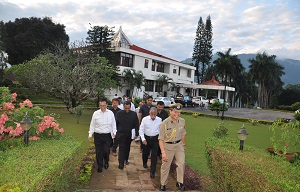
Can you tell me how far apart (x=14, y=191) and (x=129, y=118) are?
13.9ft

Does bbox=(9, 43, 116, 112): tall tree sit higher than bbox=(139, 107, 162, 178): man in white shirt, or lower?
higher

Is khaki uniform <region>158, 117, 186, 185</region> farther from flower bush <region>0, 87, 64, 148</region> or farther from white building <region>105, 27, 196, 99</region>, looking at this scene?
white building <region>105, 27, 196, 99</region>

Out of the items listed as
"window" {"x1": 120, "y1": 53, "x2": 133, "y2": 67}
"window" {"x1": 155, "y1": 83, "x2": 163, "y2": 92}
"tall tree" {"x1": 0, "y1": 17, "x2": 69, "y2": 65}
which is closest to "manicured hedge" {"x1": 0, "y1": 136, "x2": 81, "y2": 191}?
"window" {"x1": 120, "y1": 53, "x2": 133, "y2": 67}

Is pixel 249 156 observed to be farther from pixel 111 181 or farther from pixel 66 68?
pixel 66 68

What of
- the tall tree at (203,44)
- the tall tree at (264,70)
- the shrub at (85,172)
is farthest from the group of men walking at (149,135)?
the tall tree at (203,44)

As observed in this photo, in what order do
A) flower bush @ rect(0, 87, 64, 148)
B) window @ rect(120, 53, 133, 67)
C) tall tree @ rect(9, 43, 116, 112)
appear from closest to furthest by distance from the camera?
flower bush @ rect(0, 87, 64, 148)
tall tree @ rect(9, 43, 116, 112)
window @ rect(120, 53, 133, 67)

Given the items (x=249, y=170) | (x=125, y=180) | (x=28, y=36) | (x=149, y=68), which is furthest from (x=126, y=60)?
(x=249, y=170)

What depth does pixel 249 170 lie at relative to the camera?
144 inches

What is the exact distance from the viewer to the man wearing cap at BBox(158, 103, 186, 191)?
16.7 ft

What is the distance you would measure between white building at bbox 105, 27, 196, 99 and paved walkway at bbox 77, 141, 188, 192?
2574 centimetres

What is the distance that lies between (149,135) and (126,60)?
98.1 feet

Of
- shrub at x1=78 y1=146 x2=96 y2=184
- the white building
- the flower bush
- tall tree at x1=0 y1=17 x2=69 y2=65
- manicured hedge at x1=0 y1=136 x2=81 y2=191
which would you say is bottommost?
shrub at x1=78 y1=146 x2=96 y2=184

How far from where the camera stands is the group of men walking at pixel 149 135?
5121 millimetres

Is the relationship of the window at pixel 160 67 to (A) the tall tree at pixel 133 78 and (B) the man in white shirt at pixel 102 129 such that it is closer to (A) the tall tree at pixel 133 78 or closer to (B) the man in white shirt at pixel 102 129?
(A) the tall tree at pixel 133 78
